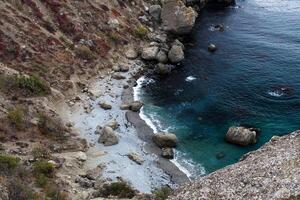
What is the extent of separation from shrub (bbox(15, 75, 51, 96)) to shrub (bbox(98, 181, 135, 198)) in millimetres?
23804

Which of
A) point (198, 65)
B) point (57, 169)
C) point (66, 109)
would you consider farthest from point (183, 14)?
point (57, 169)

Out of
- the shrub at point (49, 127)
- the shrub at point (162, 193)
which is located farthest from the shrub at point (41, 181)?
the shrub at point (49, 127)

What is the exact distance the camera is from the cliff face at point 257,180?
48.5 metres

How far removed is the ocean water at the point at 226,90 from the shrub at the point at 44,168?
1904 cm

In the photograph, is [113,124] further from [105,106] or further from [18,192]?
[18,192]

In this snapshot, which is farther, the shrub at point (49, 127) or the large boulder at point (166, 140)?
the large boulder at point (166, 140)

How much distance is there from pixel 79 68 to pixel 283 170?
150 feet

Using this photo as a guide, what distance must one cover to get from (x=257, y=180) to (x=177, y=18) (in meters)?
59.6

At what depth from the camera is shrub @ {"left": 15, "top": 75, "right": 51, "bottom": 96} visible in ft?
237

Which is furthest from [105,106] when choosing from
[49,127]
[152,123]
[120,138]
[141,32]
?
[141,32]

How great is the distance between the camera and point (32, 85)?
7319 centimetres

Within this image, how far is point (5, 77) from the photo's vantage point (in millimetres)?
72188

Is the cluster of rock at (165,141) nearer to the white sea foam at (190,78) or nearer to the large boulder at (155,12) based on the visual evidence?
the white sea foam at (190,78)

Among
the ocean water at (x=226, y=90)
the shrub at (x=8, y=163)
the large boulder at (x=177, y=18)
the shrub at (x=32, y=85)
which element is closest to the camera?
the shrub at (x=8, y=163)
